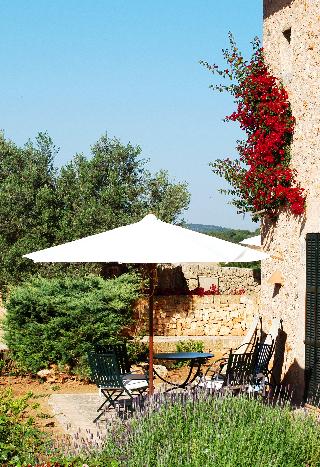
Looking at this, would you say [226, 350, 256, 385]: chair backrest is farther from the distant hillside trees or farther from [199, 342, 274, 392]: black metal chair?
the distant hillside trees

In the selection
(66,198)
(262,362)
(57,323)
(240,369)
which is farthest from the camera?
(66,198)

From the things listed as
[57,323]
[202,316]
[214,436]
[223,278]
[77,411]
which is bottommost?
[77,411]

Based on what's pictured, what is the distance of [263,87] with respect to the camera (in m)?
12.3

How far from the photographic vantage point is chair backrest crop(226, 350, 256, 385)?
1007 centimetres

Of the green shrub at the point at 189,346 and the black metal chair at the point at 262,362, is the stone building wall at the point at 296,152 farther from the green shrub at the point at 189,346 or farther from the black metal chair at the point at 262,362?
the green shrub at the point at 189,346

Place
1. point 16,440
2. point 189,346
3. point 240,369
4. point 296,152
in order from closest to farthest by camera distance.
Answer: point 16,440 → point 240,369 → point 296,152 → point 189,346

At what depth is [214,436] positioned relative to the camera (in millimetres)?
6715

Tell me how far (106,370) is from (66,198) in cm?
1521

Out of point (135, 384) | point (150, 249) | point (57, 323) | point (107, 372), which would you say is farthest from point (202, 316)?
point (150, 249)

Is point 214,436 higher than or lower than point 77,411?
higher

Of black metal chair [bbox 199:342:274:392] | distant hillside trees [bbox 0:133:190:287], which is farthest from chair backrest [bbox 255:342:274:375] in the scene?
distant hillside trees [bbox 0:133:190:287]

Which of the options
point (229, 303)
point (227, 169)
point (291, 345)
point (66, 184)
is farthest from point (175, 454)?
point (66, 184)

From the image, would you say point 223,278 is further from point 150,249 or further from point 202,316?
point 150,249

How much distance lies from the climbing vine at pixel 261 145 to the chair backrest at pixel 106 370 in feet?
11.5
